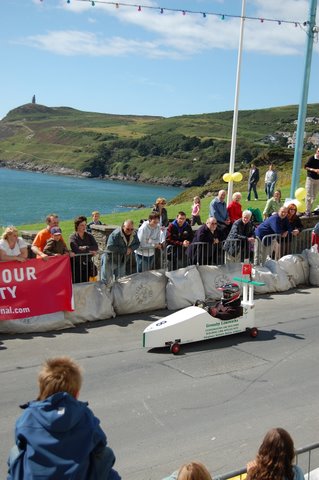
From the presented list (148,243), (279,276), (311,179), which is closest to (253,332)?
(148,243)

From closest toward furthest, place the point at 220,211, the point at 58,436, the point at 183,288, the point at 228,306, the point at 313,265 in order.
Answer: the point at 58,436 < the point at 228,306 < the point at 183,288 < the point at 313,265 < the point at 220,211

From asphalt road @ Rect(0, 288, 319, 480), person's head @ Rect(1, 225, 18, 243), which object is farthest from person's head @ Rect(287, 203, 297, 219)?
person's head @ Rect(1, 225, 18, 243)

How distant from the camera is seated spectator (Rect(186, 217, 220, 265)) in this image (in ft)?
46.2

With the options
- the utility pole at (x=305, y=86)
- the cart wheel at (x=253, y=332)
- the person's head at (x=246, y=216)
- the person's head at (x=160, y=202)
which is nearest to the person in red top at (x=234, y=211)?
the person's head at (x=246, y=216)

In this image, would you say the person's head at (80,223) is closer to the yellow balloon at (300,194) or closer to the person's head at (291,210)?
the person's head at (291,210)

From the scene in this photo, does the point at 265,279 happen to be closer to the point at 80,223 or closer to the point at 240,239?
the point at 240,239

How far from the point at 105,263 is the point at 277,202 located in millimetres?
7111

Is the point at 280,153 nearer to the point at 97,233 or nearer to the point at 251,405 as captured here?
the point at 97,233

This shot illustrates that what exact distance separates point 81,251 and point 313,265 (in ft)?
20.5

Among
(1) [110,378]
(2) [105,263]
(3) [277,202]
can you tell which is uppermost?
→ (3) [277,202]

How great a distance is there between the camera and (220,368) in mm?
10000

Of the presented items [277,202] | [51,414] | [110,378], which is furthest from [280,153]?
[51,414]

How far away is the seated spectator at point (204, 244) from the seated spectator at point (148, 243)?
2.72 ft

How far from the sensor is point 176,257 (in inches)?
563
